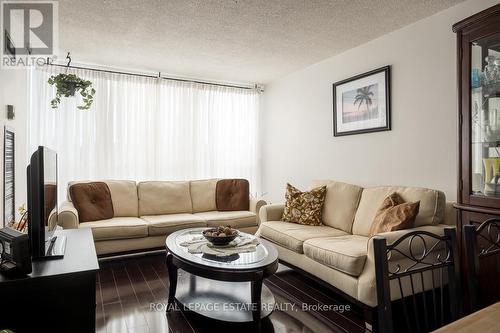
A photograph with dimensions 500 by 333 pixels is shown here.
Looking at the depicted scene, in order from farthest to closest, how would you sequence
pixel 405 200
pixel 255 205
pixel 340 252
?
pixel 255 205
pixel 405 200
pixel 340 252

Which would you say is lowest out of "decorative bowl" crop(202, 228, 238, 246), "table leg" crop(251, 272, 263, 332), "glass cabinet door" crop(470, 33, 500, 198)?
"table leg" crop(251, 272, 263, 332)

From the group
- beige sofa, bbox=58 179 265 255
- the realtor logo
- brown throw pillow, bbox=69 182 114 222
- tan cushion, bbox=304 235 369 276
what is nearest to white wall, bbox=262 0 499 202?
tan cushion, bbox=304 235 369 276

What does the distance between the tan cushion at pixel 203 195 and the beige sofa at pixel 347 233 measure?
1083 mm

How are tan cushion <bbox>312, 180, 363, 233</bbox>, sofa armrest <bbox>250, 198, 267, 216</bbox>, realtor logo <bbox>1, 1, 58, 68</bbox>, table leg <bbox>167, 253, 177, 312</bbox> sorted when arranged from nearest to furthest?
table leg <bbox>167, 253, 177, 312</bbox> < realtor logo <bbox>1, 1, 58, 68</bbox> < tan cushion <bbox>312, 180, 363, 233</bbox> < sofa armrest <bbox>250, 198, 267, 216</bbox>

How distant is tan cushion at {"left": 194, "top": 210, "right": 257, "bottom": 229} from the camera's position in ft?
13.0

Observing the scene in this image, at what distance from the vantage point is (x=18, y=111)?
3.20 metres

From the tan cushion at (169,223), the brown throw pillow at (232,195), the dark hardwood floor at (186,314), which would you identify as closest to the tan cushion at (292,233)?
the dark hardwood floor at (186,314)

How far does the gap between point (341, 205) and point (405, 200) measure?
70 cm

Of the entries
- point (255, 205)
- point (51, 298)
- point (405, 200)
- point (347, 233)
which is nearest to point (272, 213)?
point (255, 205)

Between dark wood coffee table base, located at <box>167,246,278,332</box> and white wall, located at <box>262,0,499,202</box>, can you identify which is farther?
white wall, located at <box>262,0,499,202</box>

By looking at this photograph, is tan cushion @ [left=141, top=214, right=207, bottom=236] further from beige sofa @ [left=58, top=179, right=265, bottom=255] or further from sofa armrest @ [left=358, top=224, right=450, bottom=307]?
sofa armrest @ [left=358, top=224, right=450, bottom=307]

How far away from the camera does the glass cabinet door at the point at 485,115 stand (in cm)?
212

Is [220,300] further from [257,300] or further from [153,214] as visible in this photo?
[153,214]

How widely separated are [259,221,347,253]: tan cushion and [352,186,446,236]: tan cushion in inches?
8.9
